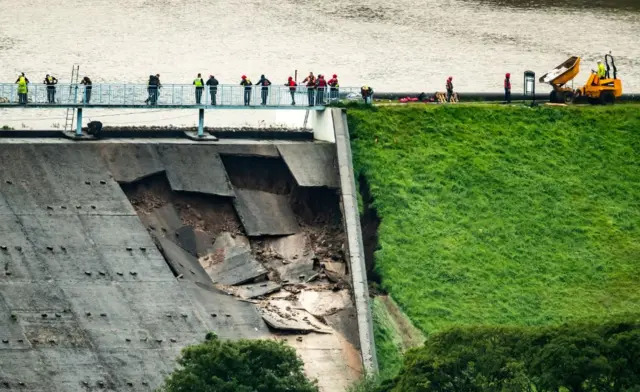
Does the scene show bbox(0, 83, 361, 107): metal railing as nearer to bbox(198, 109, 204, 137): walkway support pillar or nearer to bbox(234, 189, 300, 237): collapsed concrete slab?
bbox(198, 109, 204, 137): walkway support pillar

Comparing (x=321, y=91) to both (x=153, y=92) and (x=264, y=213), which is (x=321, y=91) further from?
(x=264, y=213)

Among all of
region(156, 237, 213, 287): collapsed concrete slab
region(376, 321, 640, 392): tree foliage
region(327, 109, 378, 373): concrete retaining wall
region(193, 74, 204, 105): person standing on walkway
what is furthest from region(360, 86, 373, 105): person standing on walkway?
region(376, 321, 640, 392): tree foliage

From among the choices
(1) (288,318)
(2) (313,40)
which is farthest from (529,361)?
(2) (313,40)

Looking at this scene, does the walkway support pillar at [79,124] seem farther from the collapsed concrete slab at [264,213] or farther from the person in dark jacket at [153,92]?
the collapsed concrete slab at [264,213]

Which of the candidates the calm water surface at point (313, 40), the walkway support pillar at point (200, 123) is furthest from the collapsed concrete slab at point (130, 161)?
the calm water surface at point (313, 40)

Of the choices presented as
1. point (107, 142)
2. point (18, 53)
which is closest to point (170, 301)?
point (107, 142)

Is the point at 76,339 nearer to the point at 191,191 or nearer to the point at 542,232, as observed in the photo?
the point at 191,191
